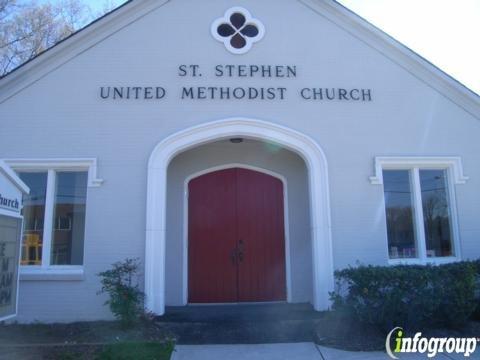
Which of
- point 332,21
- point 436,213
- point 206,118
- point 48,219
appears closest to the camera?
point 48,219

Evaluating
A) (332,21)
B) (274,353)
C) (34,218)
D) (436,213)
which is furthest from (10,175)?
(436,213)

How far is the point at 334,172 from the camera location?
869 centimetres

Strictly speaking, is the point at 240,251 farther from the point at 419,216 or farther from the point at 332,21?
the point at 332,21

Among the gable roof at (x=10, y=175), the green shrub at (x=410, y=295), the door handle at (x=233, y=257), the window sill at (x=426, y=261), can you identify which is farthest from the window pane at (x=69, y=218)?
the window sill at (x=426, y=261)

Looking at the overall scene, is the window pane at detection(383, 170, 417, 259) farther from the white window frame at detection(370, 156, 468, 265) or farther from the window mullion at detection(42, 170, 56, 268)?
the window mullion at detection(42, 170, 56, 268)

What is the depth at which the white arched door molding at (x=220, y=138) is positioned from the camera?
809 centimetres

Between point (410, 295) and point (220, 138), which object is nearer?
point (410, 295)

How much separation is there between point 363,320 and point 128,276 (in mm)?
4145

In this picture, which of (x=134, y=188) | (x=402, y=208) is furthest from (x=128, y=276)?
(x=402, y=208)

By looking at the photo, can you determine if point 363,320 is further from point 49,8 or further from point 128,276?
point 49,8

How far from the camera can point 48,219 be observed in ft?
27.8

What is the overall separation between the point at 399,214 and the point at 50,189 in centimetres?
701

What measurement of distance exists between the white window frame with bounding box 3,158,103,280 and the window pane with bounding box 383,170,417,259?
579 cm

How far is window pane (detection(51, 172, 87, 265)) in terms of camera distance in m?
8.48
